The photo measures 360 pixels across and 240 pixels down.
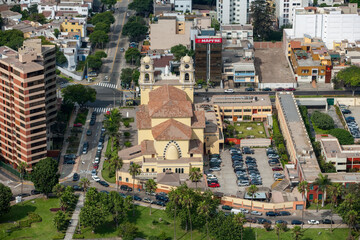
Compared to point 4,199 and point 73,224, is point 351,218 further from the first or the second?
point 4,199

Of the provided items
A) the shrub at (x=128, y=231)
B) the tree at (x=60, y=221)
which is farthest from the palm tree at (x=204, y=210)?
the tree at (x=60, y=221)

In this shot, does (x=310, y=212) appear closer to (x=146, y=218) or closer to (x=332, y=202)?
(x=332, y=202)

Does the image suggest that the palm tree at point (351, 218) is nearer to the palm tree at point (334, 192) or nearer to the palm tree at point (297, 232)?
the palm tree at point (334, 192)

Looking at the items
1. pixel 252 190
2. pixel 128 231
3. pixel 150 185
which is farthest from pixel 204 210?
pixel 128 231

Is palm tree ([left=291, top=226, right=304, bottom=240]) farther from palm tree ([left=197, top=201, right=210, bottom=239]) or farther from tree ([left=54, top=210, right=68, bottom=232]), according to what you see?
tree ([left=54, top=210, right=68, bottom=232])

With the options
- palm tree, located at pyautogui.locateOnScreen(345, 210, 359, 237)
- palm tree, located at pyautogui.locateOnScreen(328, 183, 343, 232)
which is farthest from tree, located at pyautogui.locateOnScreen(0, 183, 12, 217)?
palm tree, located at pyautogui.locateOnScreen(345, 210, 359, 237)
